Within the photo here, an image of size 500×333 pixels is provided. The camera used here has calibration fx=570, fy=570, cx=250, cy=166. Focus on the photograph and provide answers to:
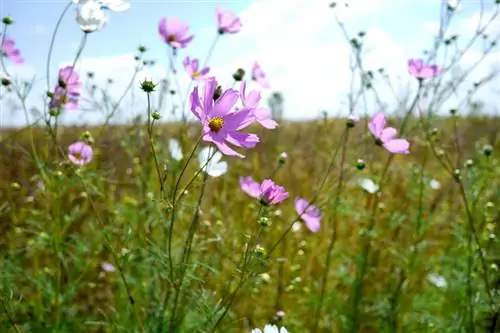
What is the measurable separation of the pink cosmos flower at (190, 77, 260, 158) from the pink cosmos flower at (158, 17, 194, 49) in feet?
2.61

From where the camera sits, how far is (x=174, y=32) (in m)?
1.77

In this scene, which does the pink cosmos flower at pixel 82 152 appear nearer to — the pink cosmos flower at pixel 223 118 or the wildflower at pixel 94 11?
the wildflower at pixel 94 11

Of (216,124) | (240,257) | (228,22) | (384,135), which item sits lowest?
(240,257)

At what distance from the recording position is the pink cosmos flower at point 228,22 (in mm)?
1814

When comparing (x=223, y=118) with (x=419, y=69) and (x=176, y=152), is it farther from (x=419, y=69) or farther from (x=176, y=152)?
(x=419, y=69)

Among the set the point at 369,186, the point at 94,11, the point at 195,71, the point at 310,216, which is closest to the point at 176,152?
the point at 195,71

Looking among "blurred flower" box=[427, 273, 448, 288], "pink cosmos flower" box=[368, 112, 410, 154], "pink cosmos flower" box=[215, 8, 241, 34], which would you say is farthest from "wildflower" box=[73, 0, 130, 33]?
"blurred flower" box=[427, 273, 448, 288]

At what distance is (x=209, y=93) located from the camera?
1007 mm

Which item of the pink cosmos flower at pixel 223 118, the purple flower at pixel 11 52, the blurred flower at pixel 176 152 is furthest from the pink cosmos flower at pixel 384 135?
the purple flower at pixel 11 52

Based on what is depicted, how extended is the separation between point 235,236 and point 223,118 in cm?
108

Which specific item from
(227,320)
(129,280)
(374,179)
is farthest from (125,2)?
(374,179)

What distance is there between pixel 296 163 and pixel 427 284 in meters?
1.31

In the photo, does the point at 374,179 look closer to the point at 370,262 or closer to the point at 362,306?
the point at 370,262

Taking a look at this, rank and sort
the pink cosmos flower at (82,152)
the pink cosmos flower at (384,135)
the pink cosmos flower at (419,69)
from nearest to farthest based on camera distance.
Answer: the pink cosmos flower at (384,135), the pink cosmos flower at (82,152), the pink cosmos flower at (419,69)
